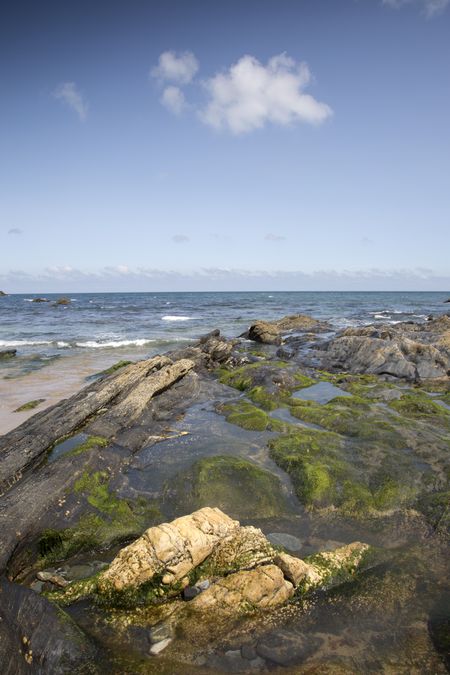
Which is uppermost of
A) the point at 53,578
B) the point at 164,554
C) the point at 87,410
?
the point at 87,410

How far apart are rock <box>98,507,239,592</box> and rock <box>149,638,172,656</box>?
1.95ft

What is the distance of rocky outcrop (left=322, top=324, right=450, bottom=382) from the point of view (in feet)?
48.3

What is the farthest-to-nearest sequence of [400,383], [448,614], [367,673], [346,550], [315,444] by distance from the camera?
[400,383]
[315,444]
[346,550]
[448,614]
[367,673]

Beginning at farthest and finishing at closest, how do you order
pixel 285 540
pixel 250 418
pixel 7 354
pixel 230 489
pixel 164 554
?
pixel 7 354 → pixel 250 418 → pixel 230 489 → pixel 285 540 → pixel 164 554

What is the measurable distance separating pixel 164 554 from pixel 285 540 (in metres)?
1.77

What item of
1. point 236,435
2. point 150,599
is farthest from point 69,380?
point 150,599

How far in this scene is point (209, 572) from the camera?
4.20 metres

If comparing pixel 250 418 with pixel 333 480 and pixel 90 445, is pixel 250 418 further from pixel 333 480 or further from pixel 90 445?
pixel 90 445

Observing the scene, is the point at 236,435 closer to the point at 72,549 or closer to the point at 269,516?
the point at 269,516

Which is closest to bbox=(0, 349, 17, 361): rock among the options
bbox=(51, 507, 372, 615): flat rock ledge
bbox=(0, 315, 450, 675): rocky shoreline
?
bbox=(0, 315, 450, 675): rocky shoreline

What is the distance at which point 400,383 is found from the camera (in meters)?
13.8

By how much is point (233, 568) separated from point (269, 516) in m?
1.50

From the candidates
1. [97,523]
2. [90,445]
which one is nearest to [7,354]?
[90,445]

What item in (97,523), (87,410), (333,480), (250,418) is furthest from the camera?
(250,418)
